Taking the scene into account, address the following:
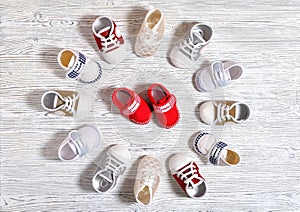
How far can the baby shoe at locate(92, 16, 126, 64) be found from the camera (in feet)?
4.72

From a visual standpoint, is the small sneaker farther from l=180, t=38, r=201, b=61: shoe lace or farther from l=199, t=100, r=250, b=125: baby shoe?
l=180, t=38, r=201, b=61: shoe lace

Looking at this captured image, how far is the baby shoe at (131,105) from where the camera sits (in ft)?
4.55

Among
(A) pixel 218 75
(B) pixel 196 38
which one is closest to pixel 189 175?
(A) pixel 218 75

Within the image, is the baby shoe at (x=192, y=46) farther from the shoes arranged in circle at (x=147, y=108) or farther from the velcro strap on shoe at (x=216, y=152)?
the velcro strap on shoe at (x=216, y=152)

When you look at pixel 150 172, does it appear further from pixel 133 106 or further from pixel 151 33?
pixel 151 33

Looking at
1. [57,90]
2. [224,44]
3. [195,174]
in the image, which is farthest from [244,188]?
[57,90]

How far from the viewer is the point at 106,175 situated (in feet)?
4.77

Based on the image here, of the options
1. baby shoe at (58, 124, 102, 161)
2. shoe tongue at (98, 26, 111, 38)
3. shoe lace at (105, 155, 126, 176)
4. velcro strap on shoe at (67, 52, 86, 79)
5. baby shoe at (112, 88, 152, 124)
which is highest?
shoe tongue at (98, 26, 111, 38)

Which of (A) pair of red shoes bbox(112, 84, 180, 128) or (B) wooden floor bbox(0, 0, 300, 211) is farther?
(B) wooden floor bbox(0, 0, 300, 211)

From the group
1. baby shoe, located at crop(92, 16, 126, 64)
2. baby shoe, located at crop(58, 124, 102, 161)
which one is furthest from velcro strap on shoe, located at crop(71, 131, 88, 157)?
baby shoe, located at crop(92, 16, 126, 64)

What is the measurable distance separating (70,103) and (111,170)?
0.95 ft

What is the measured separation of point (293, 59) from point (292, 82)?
0.09m

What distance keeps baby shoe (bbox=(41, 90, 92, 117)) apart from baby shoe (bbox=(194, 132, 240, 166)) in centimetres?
45

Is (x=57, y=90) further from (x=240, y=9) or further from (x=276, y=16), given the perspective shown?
(x=276, y=16)
